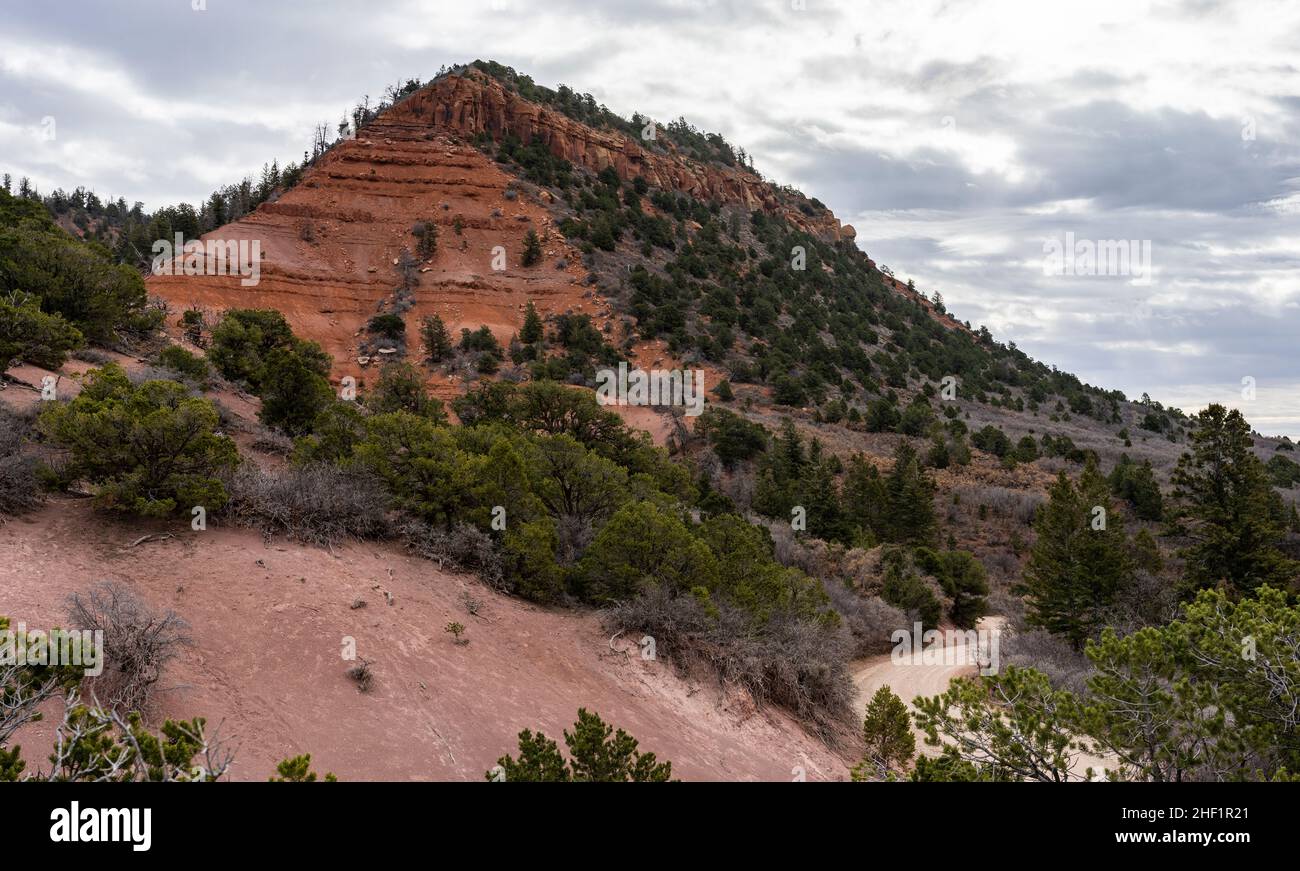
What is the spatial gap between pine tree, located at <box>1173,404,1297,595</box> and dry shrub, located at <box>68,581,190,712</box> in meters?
22.0

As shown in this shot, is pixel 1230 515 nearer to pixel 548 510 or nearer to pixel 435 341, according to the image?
pixel 548 510

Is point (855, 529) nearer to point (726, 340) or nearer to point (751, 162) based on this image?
point (726, 340)

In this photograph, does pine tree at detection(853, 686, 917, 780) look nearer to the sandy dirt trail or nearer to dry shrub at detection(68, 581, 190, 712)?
the sandy dirt trail

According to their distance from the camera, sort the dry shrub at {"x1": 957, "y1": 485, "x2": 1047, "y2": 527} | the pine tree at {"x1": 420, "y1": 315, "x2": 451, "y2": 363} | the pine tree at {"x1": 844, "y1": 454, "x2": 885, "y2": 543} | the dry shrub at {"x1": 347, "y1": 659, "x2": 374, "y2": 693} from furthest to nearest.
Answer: the pine tree at {"x1": 420, "y1": 315, "x2": 451, "y2": 363}
the dry shrub at {"x1": 957, "y1": 485, "x2": 1047, "y2": 527}
the pine tree at {"x1": 844, "y1": 454, "x2": 885, "y2": 543}
the dry shrub at {"x1": 347, "y1": 659, "x2": 374, "y2": 693}

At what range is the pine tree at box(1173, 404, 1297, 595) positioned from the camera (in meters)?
18.1

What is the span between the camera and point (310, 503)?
11289 millimetres

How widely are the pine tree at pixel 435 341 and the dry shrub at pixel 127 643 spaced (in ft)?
132

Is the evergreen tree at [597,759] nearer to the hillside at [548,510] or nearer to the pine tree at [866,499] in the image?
the hillside at [548,510]

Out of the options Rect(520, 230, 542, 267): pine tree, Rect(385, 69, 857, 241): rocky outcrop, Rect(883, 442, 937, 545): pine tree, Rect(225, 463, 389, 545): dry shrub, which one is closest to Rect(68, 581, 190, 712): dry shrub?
Rect(225, 463, 389, 545): dry shrub

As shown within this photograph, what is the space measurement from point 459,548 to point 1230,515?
19.2 meters

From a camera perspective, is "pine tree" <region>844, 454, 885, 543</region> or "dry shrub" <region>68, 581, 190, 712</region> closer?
"dry shrub" <region>68, 581, 190, 712</region>

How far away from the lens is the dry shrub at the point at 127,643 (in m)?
6.57
